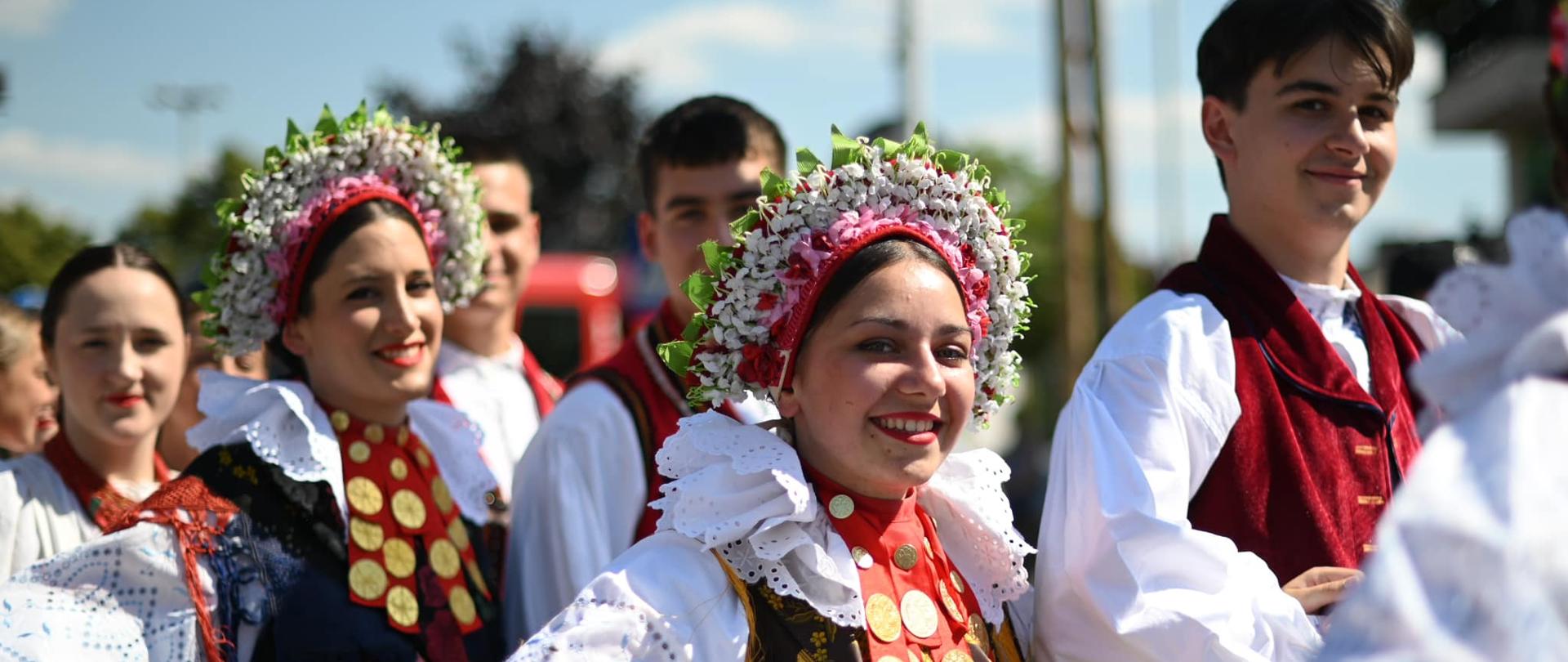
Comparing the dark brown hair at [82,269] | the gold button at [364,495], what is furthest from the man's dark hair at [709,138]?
the dark brown hair at [82,269]

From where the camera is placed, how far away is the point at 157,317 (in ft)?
12.4

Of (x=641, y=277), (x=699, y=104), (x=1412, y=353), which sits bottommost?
(x=641, y=277)

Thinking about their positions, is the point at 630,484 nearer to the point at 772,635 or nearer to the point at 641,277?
the point at 772,635

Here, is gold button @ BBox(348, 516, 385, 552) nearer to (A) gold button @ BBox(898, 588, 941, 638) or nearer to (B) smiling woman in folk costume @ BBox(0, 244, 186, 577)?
(B) smiling woman in folk costume @ BBox(0, 244, 186, 577)

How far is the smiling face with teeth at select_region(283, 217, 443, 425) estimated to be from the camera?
327 centimetres

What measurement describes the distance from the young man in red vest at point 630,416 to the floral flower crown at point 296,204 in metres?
0.56

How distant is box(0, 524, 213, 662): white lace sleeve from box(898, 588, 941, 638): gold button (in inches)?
52.1

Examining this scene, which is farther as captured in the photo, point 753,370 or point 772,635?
point 753,370

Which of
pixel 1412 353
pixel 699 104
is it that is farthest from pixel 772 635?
pixel 699 104

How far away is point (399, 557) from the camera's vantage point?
10.4ft

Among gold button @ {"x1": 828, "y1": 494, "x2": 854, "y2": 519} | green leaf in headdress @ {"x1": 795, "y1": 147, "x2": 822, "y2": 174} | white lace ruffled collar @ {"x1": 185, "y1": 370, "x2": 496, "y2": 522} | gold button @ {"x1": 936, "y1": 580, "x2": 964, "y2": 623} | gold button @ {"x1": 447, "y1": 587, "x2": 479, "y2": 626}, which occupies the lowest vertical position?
gold button @ {"x1": 447, "y1": 587, "x2": 479, "y2": 626}

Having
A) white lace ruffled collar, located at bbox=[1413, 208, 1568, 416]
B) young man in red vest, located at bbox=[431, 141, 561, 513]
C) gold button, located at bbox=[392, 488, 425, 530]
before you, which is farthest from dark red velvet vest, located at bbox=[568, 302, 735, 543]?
white lace ruffled collar, located at bbox=[1413, 208, 1568, 416]

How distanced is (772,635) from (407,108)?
74.8 feet

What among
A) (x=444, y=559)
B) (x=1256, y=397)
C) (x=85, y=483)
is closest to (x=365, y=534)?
(x=444, y=559)
